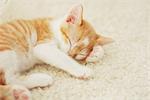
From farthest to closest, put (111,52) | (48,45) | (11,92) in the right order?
1. (111,52)
2. (48,45)
3. (11,92)

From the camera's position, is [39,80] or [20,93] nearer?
[20,93]

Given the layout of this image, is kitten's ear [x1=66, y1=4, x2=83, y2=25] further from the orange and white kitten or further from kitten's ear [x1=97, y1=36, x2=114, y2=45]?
kitten's ear [x1=97, y1=36, x2=114, y2=45]

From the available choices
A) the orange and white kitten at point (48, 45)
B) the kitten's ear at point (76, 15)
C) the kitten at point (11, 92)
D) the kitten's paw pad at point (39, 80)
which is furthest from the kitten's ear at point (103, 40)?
the kitten at point (11, 92)

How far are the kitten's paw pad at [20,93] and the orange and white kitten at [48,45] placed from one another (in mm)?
120

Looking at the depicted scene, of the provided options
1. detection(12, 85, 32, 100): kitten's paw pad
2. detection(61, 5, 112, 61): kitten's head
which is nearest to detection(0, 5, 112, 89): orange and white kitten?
detection(61, 5, 112, 61): kitten's head

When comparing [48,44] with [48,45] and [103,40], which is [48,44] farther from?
[103,40]

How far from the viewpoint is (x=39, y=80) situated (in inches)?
53.0

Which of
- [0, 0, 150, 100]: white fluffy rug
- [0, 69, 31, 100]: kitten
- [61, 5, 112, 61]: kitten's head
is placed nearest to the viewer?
[0, 69, 31, 100]: kitten

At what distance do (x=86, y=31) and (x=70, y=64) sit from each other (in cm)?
18

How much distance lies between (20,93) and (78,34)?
1.36 ft

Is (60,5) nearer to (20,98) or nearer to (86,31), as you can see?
(86,31)

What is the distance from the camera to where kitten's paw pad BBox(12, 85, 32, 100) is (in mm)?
1173

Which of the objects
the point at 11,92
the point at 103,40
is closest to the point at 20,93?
the point at 11,92

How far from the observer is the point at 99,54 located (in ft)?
4.98
